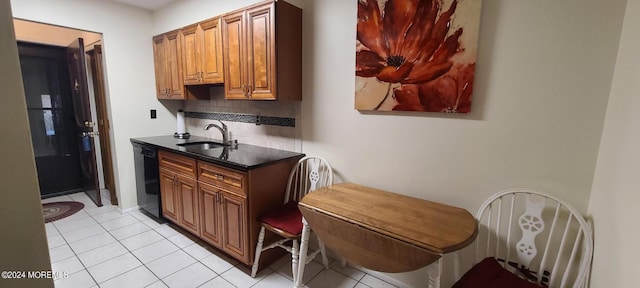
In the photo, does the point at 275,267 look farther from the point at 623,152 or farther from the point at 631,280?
the point at 623,152

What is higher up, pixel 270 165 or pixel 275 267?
pixel 270 165

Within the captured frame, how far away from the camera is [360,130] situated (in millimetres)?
2039

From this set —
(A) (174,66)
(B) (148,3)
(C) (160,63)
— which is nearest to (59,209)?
(C) (160,63)

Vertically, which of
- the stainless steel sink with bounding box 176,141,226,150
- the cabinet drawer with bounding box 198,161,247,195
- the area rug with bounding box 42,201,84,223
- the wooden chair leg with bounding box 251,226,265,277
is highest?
the stainless steel sink with bounding box 176,141,226,150

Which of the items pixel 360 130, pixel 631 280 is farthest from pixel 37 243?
pixel 631 280

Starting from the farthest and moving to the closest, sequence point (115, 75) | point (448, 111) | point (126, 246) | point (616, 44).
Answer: point (115, 75) → point (126, 246) → point (448, 111) → point (616, 44)

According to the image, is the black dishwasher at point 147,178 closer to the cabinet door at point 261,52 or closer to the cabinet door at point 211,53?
the cabinet door at point 211,53

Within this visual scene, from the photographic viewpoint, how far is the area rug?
307 cm

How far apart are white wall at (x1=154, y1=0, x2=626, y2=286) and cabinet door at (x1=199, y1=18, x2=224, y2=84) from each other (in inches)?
39.0

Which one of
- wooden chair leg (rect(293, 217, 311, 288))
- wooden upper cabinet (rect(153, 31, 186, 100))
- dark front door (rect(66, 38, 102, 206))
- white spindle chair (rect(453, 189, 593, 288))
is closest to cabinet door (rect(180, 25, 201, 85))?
wooden upper cabinet (rect(153, 31, 186, 100))

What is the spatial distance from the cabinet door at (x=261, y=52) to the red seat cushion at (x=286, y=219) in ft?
2.97

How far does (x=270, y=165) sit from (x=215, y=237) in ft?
2.72

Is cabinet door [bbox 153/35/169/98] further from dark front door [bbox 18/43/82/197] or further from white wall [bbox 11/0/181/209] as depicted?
dark front door [bbox 18/43/82/197]

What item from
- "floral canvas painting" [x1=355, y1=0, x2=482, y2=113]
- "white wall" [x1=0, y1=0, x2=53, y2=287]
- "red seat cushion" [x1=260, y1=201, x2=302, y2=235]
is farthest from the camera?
"red seat cushion" [x1=260, y1=201, x2=302, y2=235]
